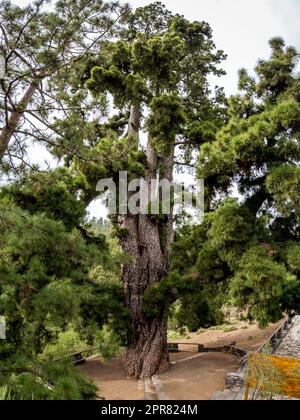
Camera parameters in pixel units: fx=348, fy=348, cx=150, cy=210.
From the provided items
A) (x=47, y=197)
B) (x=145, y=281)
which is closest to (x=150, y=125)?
(x=47, y=197)

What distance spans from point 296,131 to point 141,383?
8429mm

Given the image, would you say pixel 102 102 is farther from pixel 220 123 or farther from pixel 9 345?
pixel 220 123

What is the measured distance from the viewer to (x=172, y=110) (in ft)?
33.6

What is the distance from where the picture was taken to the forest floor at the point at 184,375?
9.61 m

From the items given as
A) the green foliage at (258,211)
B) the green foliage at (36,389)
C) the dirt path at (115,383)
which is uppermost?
the green foliage at (258,211)

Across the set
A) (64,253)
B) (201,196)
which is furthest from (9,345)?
(201,196)

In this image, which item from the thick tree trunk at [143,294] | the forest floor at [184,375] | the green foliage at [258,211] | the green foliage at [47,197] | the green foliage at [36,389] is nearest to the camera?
the green foliage at [36,389]

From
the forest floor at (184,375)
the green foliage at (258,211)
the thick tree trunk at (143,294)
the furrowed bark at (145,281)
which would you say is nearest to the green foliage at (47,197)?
the furrowed bark at (145,281)

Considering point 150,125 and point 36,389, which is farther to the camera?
point 150,125

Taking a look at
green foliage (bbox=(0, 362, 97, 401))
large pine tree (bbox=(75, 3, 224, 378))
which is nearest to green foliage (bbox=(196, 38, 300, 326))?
large pine tree (bbox=(75, 3, 224, 378))

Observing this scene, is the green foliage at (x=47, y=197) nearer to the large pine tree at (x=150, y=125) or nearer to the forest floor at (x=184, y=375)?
the large pine tree at (x=150, y=125)

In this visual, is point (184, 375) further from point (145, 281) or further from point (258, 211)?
point (258, 211)

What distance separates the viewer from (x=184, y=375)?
37.2 ft

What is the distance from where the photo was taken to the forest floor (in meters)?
9.61
